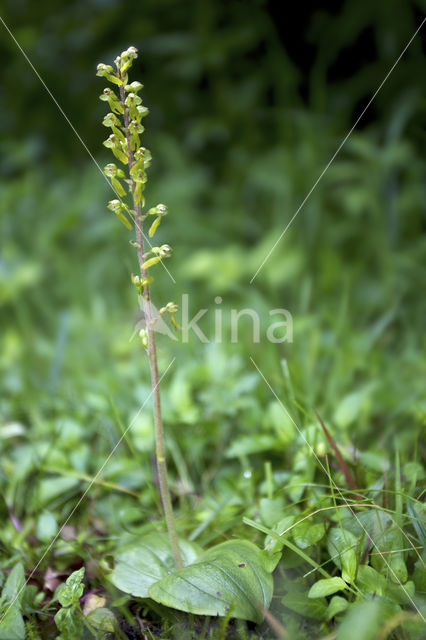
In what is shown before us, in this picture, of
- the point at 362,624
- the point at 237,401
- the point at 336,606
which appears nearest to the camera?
the point at 362,624

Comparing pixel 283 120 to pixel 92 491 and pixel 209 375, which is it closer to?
pixel 209 375

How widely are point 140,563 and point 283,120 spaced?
8.45 ft

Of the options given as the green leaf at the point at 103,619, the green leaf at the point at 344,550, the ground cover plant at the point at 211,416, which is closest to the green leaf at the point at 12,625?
the ground cover plant at the point at 211,416

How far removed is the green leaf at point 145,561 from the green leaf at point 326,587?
254mm

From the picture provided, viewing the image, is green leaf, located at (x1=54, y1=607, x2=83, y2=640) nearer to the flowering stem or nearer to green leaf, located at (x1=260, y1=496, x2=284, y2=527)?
the flowering stem

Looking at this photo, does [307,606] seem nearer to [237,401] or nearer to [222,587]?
[222,587]

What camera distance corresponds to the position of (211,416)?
1629 mm

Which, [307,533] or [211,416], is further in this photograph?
[211,416]

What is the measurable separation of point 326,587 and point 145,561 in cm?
36

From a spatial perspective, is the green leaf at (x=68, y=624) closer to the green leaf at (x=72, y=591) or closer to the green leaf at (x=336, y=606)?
the green leaf at (x=72, y=591)

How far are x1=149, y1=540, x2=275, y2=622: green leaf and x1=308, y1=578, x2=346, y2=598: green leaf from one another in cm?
7

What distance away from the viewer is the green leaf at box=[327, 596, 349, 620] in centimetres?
91

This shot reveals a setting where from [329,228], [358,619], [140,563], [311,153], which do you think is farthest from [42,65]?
[358,619]

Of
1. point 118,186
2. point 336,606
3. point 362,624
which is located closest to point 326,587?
point 336,606
